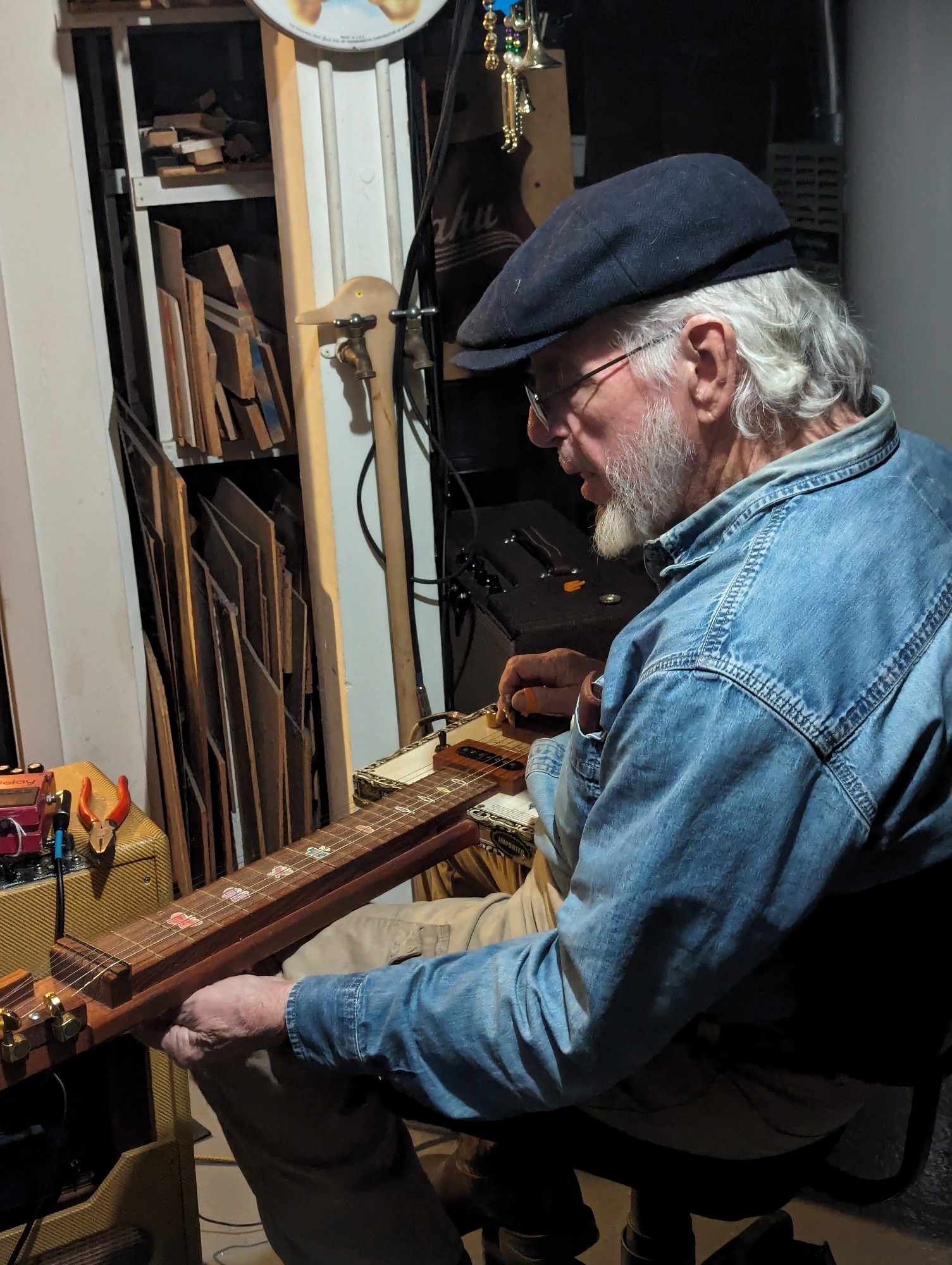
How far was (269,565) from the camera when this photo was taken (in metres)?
2.28

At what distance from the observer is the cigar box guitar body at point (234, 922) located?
3.84 feet

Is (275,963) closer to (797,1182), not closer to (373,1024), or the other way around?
(373,1024)

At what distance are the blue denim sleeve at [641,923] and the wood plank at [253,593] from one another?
1.25 metres

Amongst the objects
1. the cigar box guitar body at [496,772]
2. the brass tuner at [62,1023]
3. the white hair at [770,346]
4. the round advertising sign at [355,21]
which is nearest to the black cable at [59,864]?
the brass tuner at [62,1023]

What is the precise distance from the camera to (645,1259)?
1381 millimetres

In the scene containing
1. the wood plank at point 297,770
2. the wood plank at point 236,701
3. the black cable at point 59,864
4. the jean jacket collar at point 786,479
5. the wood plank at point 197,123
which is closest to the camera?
the jean jacket collar at point 786,479

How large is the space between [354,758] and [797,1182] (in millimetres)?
1213

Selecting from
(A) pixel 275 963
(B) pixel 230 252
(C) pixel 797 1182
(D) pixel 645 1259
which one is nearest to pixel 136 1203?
(A) pixel 275 963

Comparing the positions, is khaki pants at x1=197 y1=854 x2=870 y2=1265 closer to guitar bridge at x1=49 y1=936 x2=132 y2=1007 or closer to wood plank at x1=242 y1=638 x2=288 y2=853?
guitar bridge at x1=49 y1=936 x2=132 y2=1007

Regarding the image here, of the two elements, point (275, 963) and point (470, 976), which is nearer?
point (470, 976)

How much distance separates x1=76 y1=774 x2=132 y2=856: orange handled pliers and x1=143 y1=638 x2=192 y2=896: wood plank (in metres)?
0.67

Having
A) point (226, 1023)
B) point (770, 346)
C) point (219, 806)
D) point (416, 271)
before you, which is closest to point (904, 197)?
point (770, 346)

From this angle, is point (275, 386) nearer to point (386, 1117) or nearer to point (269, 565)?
point (269, 565)

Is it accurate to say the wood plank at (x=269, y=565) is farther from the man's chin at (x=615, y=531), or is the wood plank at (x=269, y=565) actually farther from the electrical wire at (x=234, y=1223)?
the man's chin at (x=615, y=531)
